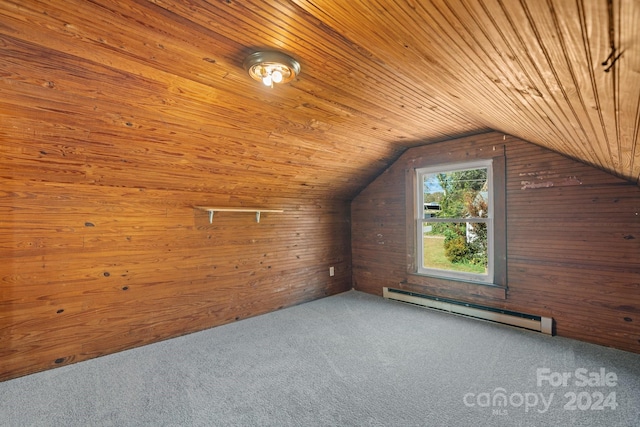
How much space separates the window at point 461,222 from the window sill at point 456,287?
0.05m

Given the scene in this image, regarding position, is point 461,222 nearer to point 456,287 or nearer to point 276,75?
point 456,287

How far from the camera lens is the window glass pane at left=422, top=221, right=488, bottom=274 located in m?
3.48

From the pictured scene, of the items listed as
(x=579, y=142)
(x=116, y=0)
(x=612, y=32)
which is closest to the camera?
(x=612, y=32)

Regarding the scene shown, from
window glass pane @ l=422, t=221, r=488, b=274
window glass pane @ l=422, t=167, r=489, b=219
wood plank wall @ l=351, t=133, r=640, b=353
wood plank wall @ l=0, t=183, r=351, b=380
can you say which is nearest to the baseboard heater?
wood plank wall @ l=351, t=133, r=640, b=353

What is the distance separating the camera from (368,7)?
3.19 ft

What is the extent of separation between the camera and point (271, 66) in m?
1.66

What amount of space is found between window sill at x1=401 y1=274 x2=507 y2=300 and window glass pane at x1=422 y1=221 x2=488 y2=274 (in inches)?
7.8

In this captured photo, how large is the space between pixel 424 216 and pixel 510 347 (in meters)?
1.76

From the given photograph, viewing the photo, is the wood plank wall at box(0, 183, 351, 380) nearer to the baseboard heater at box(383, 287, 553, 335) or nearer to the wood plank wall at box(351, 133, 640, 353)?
the baseboard heater at box(383, 287, 553, 335)

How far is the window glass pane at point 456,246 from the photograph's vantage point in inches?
137

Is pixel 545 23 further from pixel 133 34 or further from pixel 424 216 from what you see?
pixel 424 216

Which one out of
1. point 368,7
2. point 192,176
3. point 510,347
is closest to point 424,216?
point 510,347

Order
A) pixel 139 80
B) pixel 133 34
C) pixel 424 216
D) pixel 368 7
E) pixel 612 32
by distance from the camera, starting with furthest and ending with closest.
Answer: pixel 424 216
pixel 139 80
pixel 133 34
pixel 368 7
pixel 612 32

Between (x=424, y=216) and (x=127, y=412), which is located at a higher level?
(x=424, y=216)
